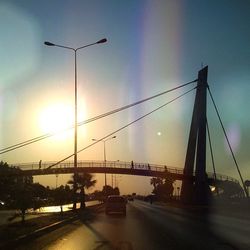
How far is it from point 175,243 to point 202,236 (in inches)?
→ 145

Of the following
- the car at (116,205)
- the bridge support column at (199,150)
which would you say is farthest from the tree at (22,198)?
the bridge support column at (199,150)

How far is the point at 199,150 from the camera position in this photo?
7000 centimetres

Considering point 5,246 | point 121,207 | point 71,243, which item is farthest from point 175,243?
point 121,207

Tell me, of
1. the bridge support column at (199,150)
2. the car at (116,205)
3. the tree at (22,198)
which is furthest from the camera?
the bridge support column at (199,150)

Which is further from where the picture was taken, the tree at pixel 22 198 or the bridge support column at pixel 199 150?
the bridge support column at pixel 199 150

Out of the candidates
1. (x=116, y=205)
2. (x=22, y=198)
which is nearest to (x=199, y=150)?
(x=116, y=205)

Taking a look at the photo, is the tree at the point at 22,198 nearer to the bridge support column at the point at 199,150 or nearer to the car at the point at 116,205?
the car at the point at 116,205

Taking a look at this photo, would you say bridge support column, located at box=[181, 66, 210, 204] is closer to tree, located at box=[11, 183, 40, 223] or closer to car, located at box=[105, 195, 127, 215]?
car, located at box=[105, 195, 127, 215]

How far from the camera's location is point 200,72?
2785 inches

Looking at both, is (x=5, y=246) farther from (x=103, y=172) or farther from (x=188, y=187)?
(x=103, y=172)

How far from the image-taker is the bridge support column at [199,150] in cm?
6962

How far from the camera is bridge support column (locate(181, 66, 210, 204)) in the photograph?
69.6 m

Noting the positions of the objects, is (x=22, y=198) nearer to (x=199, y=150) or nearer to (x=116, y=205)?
(x=116, y=205)

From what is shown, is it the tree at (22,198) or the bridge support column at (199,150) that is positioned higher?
the bridge support column at (199,150)
